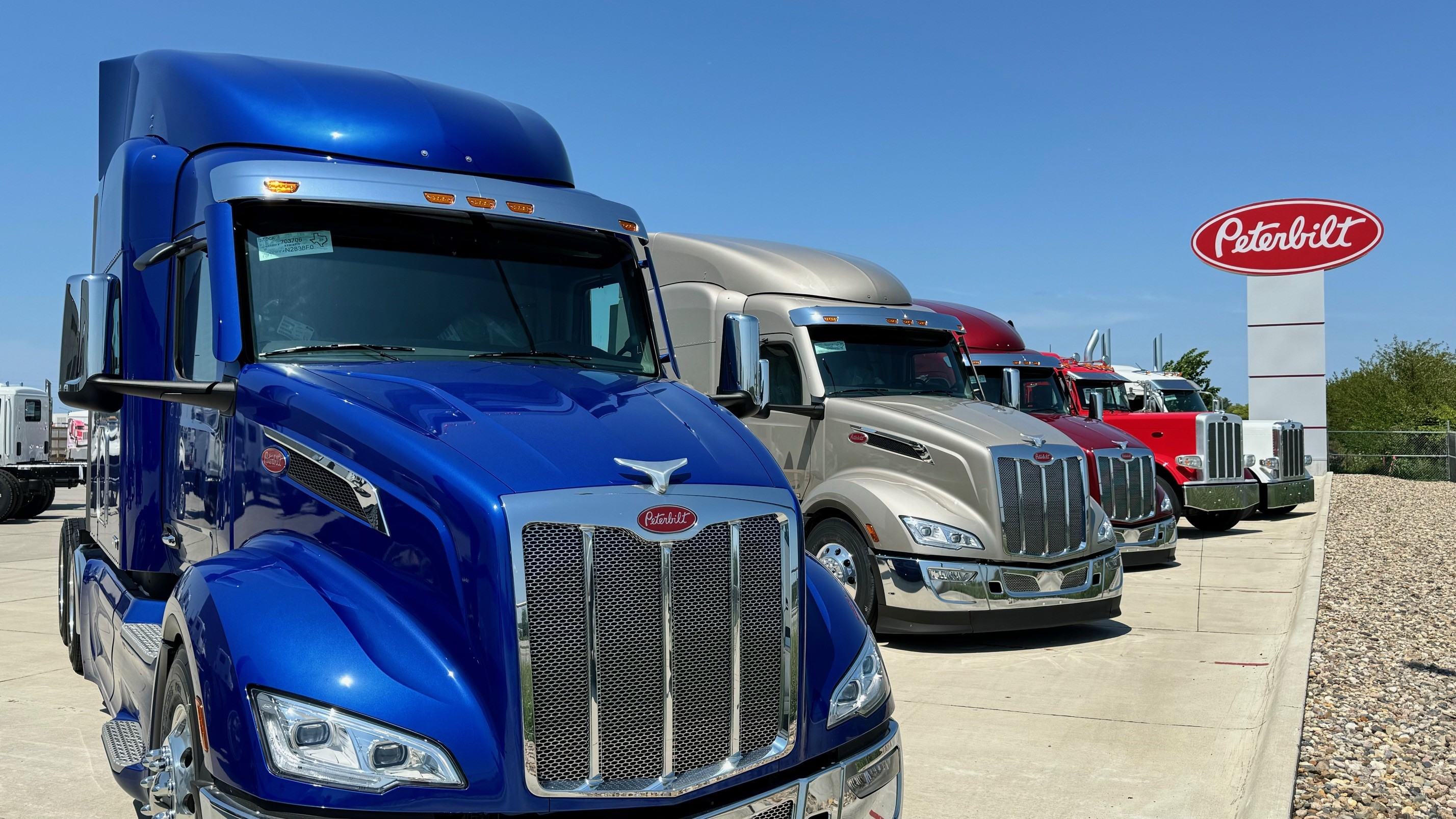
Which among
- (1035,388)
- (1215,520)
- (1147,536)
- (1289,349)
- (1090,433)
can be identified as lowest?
(1215,520)

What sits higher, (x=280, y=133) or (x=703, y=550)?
(x=280, y=133)

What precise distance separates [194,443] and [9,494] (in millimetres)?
19428

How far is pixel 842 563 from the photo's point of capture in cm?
875

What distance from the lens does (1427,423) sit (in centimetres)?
4266

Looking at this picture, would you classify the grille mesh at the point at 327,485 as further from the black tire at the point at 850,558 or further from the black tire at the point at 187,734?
the black tire at the point at 850,558

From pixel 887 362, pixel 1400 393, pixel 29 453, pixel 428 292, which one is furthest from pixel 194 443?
pixel 1400 393

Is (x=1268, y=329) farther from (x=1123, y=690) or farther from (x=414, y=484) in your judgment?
(x=414, y=484)

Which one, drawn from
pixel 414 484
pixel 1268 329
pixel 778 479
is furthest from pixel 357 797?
pixel 1268 329

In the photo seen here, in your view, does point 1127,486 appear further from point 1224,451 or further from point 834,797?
point 834,797

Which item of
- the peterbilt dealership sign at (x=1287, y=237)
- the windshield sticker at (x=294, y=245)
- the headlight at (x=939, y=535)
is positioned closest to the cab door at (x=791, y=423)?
the headlight at (x=939, y=535)

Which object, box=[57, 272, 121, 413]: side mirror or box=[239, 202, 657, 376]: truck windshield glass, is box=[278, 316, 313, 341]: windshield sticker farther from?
box=[57, 272, 121, 413]: side mirror

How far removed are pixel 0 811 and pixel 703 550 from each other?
3555 millimetres

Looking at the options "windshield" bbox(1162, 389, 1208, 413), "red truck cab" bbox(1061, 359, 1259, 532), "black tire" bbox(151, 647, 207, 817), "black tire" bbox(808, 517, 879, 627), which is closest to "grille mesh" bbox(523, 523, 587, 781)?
"black tire" bbox(151, 647, 207, 817)

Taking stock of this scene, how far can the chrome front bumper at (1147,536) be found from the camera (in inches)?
480
